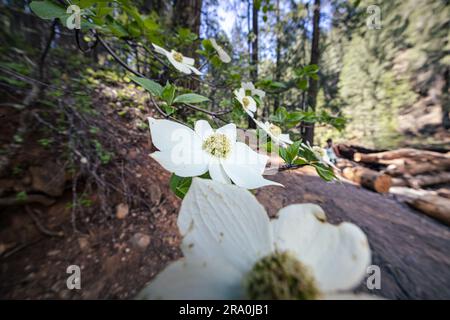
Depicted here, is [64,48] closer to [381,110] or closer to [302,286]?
[302,286]

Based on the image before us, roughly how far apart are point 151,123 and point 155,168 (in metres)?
1.13

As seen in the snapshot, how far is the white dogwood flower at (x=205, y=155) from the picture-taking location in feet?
0.85

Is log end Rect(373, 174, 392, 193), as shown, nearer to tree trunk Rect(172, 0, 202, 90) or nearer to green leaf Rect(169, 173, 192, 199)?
tree trunk Rect(172, 0, 202, 90)

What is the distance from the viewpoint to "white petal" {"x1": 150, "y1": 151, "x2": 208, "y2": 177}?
25 cm

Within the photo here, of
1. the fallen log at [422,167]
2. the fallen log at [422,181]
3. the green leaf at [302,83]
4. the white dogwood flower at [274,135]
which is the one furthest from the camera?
the fallen log at [422,167]

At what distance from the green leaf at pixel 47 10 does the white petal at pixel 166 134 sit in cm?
28

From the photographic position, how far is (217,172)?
10.7 inches

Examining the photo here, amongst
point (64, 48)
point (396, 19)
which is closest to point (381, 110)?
point (396, 19)

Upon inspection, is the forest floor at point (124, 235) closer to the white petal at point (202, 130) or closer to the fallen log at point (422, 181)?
the white petal at point (202, 130)

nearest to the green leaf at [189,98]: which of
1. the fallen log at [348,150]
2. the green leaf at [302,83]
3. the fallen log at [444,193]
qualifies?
the green leaf at [302,83]

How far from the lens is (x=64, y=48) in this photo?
4.01 feet

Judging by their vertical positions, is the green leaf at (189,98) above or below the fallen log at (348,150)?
above

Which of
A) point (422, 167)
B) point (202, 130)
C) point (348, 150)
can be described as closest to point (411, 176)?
point (422, 167)

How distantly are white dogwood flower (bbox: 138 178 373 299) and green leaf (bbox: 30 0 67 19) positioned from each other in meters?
0.41
